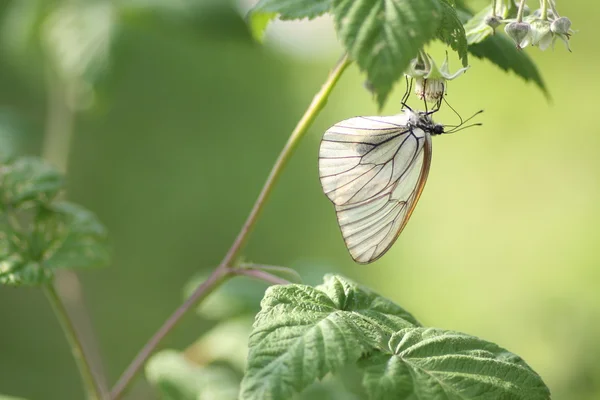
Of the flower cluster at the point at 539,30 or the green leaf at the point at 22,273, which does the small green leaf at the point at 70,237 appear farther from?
the flower cluster at the point at 539,30

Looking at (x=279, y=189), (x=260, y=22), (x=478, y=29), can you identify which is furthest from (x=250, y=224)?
(x=279, y=189)

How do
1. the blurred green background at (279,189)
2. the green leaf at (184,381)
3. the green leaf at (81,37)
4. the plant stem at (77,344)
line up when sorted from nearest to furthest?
the plant stem at (77,344) → the green leaf at (184,381) → the green leaf at (81,37) → the blurred green background at (279,189)

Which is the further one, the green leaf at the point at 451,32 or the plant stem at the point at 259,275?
the plant stem at the point at 259,275

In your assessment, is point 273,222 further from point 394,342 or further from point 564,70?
point 394,342

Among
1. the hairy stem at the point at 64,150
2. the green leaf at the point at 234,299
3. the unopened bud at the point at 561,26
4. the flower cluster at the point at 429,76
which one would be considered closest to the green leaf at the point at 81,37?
A: the hairy stem at the point at 64,150

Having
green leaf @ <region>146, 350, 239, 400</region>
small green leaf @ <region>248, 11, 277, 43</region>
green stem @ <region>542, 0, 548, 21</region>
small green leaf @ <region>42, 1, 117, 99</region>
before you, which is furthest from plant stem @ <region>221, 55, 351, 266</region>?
small green leaf @ <region>42, 1, 117, 99</region>

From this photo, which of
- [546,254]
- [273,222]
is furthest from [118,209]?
[546,254]

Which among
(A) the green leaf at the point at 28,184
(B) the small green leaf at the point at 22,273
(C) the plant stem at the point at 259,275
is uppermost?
(A) the green leaf at the point at 28,184

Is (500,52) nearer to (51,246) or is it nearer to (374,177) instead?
(374,177)
